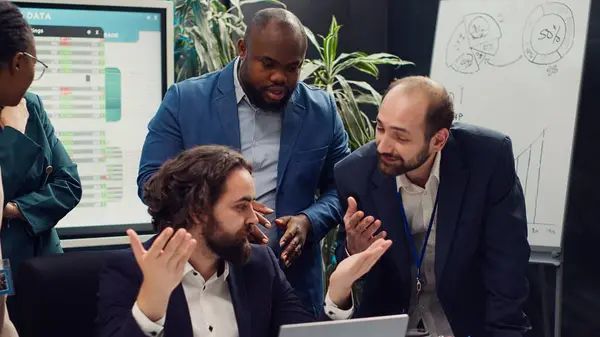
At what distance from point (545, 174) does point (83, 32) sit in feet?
7.03

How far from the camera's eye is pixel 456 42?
13.5 feet

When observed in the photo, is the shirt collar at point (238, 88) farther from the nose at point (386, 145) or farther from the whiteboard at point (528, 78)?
the whiteboard at point (528, 78)

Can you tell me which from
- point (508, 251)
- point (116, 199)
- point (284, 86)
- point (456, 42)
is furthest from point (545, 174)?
point (116, 199)

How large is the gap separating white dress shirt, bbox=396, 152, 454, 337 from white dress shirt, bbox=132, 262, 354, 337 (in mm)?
468

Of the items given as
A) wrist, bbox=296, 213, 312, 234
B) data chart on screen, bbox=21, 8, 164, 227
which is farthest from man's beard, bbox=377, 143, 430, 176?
data chart on screen, bbox=21, 8, 164, 227

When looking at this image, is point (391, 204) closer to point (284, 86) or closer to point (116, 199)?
point (284, 86)

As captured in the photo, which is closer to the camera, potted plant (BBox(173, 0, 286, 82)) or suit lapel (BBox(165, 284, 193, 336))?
suit lapel (BBox(165, 284, 193, 336))

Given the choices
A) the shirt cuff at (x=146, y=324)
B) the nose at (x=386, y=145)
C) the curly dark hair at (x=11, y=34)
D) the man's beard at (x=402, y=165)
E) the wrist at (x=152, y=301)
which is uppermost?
the curly dark hair at (x=11, y=34)

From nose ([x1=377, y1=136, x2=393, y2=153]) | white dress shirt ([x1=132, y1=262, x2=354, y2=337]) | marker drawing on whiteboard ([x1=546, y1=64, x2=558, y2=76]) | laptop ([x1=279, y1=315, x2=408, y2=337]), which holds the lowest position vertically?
white dress shirt ([x1=132, y1=262, x2=354, y2=337])

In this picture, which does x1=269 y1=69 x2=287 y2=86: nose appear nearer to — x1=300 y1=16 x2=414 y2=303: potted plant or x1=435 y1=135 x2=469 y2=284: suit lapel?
x1=435 y1=135 x2=469 y2=284: suit lapel

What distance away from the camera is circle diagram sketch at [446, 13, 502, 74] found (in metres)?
4.00

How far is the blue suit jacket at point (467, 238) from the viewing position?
2.57 metres

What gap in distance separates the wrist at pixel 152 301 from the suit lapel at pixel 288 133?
1.00 metres

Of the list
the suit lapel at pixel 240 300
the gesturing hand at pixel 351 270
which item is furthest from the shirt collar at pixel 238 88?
the gesturing hand at pixel 351 270
